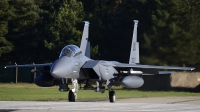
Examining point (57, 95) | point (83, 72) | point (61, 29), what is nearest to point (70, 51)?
point (83, 72)

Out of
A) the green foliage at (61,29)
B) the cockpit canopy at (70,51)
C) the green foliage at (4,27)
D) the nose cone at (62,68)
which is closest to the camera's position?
the nose cone at (62,68)

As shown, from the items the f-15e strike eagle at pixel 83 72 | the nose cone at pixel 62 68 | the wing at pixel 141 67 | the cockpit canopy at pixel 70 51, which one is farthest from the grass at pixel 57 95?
the nose cone at pixel 62 68

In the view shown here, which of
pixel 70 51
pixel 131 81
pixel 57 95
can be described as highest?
pixel 70 51

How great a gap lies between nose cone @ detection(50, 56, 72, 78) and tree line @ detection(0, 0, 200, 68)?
1864 cm

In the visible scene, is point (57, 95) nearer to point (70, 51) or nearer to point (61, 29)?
point (70, 51)

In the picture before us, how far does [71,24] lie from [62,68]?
30.5 meters

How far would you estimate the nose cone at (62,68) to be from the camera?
19.2 metres

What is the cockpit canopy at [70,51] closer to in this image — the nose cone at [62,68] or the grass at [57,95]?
the nose cone at [62,68]

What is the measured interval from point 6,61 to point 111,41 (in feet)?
32.5

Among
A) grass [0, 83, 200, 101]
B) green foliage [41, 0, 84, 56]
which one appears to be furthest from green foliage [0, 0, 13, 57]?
grass [0, 83, 200, 101]

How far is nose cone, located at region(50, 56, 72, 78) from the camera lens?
19.2 metres

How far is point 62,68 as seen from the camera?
64.0ft

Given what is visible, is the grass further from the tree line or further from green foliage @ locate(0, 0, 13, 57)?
green foliage @ locate(0, 0, 13, 57)

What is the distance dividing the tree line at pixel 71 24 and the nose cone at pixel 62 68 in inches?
734
